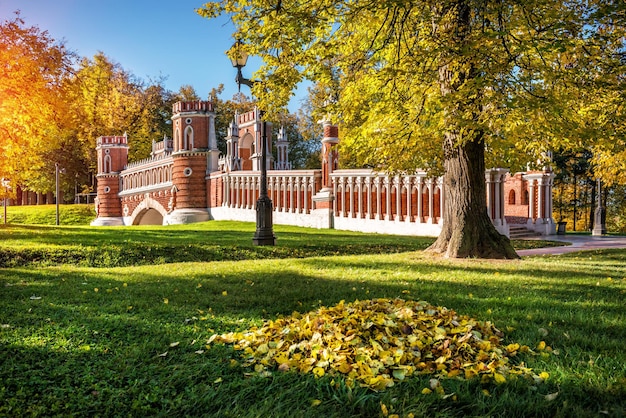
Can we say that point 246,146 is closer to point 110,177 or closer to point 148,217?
point 148,217

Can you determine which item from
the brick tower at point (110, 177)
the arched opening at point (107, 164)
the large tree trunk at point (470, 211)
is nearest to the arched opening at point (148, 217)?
the brick tower at point (110, 177)

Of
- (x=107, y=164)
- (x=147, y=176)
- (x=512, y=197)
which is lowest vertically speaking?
(x=512, y=197)

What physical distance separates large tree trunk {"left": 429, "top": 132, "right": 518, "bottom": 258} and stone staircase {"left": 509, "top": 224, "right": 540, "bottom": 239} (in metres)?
9.89

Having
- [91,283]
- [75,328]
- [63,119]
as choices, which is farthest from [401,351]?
[63,119]

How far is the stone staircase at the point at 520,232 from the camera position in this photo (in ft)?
66.4

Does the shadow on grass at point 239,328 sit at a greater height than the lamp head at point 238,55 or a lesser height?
lesser

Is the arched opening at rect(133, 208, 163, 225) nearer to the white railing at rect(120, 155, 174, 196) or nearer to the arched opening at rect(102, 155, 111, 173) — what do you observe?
the white railing at rect(120, 155, 174, 196)

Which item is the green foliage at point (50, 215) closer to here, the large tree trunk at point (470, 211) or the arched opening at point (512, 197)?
the arched opening at point (512, 197)

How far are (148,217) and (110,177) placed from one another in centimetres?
548

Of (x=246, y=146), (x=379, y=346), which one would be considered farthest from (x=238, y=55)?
(x=246, y=146)

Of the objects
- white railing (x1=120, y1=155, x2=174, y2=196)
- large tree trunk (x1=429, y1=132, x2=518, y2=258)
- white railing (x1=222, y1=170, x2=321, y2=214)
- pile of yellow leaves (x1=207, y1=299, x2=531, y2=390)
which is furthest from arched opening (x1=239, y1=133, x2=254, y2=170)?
pile of yellow leaves (x1=207, y1=299, x2=531, y2=390)

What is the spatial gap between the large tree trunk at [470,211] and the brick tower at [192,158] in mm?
22772

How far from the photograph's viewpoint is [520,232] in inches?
816

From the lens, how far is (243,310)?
589 cm
